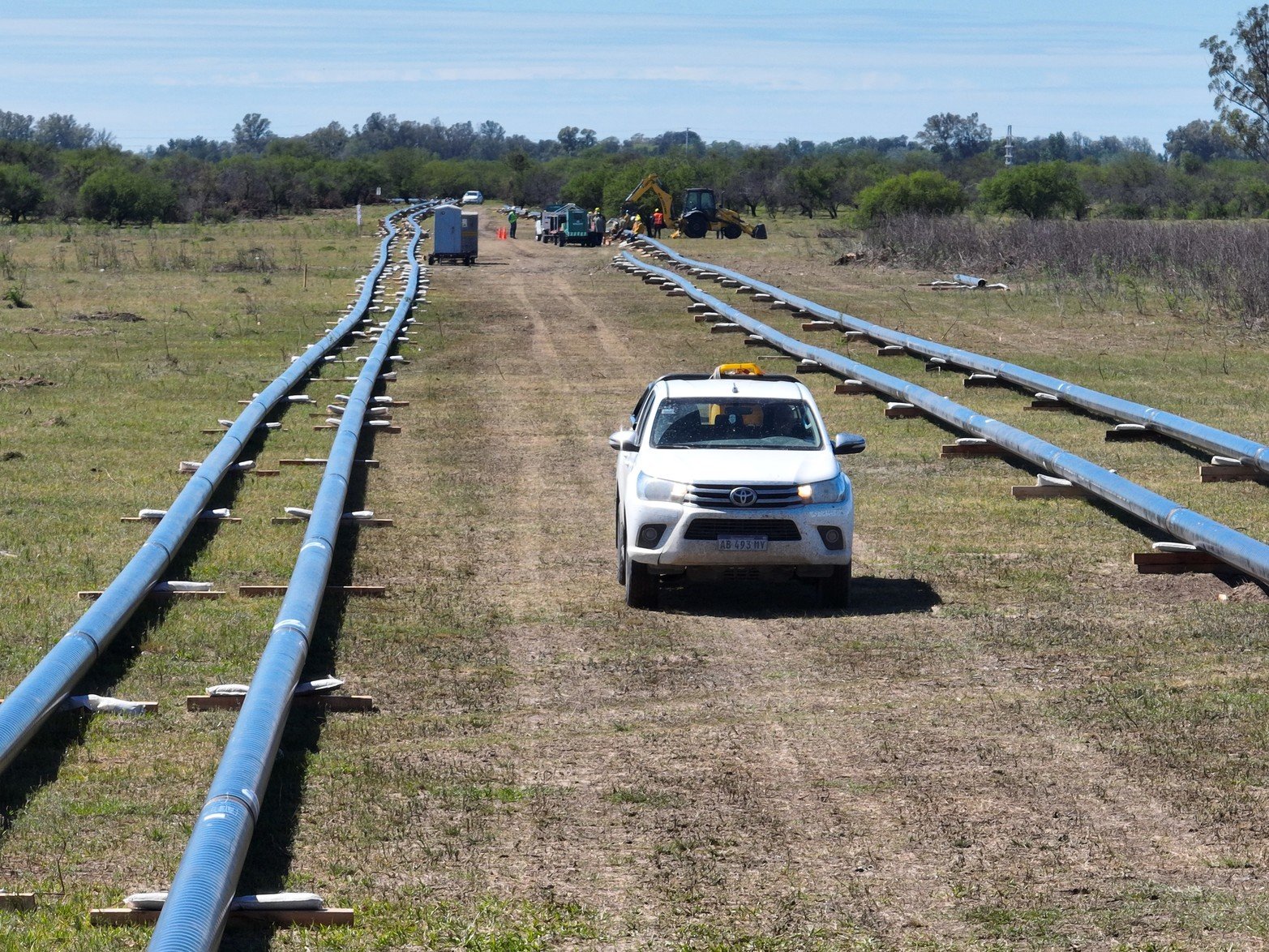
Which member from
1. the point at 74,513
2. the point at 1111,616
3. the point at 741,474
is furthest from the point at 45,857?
the point at 74,513

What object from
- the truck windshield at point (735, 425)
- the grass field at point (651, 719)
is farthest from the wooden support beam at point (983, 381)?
the truck windshield at point (735, 425)

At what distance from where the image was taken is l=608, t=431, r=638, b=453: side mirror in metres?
12.6

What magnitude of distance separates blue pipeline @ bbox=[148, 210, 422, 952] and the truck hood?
7.77 ft

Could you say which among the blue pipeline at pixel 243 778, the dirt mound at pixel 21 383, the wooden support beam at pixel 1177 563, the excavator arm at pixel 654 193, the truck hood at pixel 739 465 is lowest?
the wooden support beam at pixel 1177 563

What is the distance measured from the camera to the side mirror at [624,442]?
12570 mm

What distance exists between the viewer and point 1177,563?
1248 centimetres

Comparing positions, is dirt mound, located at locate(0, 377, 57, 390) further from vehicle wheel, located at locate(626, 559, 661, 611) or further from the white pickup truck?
vehicle wheel, located at locate(626, 559, 661, 611)

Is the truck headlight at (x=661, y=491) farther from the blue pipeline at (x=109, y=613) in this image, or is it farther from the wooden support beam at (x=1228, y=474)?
the wooden support beam at (x=1228, y=474)

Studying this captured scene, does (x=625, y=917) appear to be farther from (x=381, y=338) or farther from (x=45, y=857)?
(x=381, y=338)

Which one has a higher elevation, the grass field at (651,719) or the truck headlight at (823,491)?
the truck headlight at (823,491)

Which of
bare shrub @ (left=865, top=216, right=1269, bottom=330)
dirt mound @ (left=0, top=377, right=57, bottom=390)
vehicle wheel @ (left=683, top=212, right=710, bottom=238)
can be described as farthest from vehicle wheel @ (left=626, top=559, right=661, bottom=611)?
vehicle wheel @ (left=683, top=212, right=710, bottom=238)

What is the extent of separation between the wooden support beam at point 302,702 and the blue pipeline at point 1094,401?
9.76 metres

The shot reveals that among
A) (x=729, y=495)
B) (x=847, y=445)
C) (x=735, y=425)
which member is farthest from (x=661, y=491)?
(x=847, y=445)

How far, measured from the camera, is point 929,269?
47.8 m
